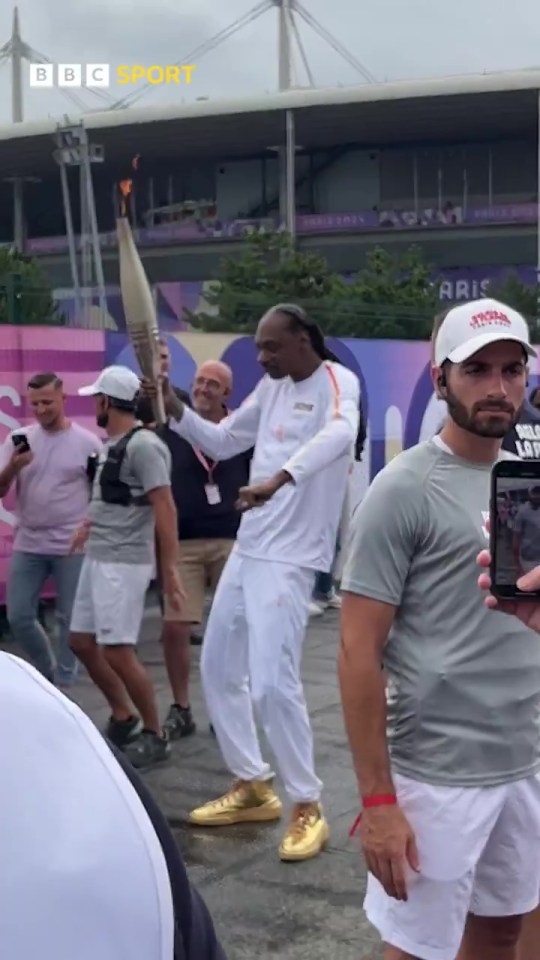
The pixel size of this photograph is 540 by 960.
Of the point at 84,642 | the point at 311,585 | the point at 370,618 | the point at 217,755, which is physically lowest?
the point at 217,755

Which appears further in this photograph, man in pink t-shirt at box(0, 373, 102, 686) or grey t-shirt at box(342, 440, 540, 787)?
man in pink t-shirt at box(0, 373, 102, 686)

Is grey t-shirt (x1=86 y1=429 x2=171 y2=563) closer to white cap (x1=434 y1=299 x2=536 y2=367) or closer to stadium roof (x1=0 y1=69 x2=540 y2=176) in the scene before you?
white cap (x1=434 y1=299 x2=536 y2=367)

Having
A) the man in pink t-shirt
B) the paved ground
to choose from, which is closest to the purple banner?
the man in pink t-shirt

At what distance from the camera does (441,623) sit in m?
2.81

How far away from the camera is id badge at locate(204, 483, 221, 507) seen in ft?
22.8

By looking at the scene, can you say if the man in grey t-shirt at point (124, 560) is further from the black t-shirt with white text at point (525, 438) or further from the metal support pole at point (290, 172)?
the metal support pole at point (290, 172)

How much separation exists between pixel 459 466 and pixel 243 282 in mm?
28367

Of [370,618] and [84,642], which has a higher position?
[370,618]

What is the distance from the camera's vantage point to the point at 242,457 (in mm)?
7129

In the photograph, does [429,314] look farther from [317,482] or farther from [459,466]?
[459,466]

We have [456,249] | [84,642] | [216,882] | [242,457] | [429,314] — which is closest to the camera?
[216,882]

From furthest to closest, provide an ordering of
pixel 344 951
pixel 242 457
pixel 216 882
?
pixel 242 457 < pixel 216 882 < pixel 344 951

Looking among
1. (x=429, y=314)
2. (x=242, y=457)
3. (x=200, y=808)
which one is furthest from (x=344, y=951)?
(x=429, y=314)

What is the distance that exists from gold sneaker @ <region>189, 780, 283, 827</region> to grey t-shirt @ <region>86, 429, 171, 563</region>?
125 centimetres
